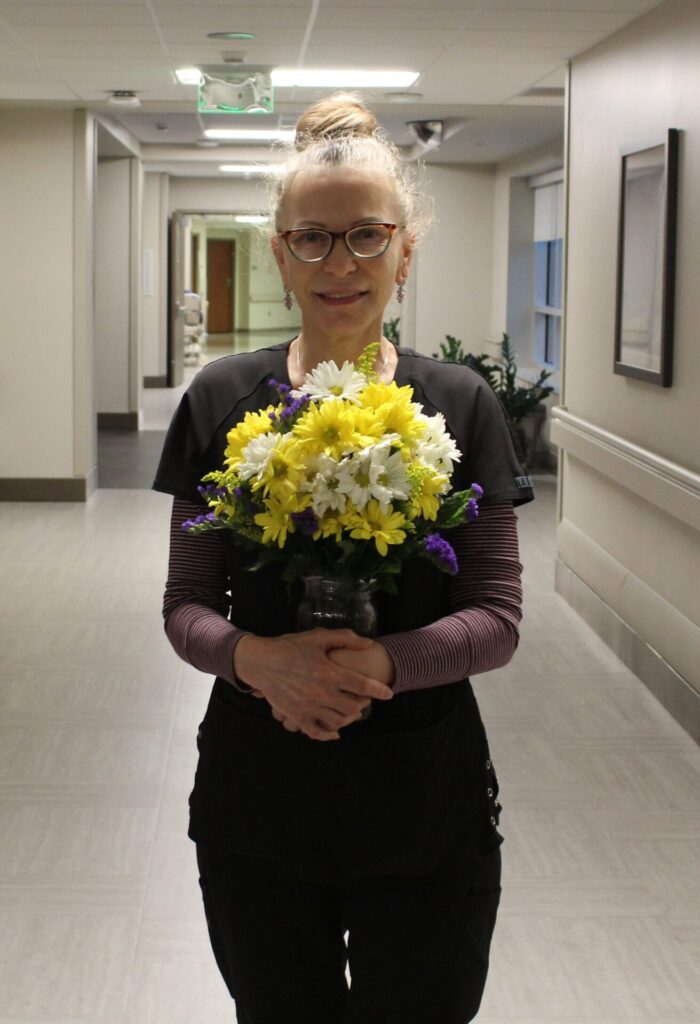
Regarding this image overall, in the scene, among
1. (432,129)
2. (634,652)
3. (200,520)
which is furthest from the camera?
(432,129)

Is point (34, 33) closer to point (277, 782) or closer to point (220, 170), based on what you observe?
point (277, 782)

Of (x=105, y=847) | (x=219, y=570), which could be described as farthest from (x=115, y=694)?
(x=219, y=570)

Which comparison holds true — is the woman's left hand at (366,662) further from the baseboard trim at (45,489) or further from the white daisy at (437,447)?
the baseboard trim at (45,489)

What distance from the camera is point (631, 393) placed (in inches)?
248

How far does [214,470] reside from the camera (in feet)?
5.64

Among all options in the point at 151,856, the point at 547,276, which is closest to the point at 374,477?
the point at 151,856

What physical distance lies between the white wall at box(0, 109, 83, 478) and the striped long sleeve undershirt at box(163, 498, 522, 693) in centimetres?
917

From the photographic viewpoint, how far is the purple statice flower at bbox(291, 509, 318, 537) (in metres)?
1.48

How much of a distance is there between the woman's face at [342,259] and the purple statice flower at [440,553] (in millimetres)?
323

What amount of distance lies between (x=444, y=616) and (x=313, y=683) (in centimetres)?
23

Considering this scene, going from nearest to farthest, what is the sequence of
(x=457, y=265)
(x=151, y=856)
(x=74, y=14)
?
1. (x=151, y=856)
2. (x=74, y=14)
3. (x=457, y=265)

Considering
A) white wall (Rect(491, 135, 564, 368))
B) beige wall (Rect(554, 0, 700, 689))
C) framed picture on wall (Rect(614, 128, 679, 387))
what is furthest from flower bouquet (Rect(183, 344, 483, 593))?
white wall (Rect(491, 135, 564, 368))

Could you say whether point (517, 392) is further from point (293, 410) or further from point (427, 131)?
point (293, 410)

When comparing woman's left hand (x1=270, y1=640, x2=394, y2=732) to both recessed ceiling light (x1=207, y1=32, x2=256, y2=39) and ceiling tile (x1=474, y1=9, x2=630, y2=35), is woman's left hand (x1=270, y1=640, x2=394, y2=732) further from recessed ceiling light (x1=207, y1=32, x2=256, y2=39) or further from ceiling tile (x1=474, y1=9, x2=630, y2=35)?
recessed ceiling light (x1=207, y1=32, x2=256, y2=39)
